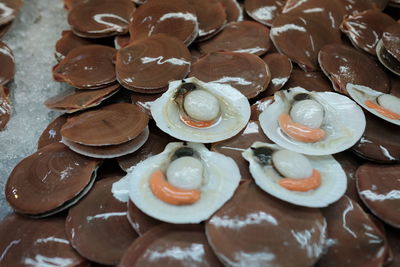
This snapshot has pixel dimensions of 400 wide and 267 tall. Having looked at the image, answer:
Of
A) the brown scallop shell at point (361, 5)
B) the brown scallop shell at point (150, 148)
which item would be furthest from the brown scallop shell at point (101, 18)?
the brown scallop shell at point (361, 5)

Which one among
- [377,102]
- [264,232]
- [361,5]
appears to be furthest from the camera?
[361,5]

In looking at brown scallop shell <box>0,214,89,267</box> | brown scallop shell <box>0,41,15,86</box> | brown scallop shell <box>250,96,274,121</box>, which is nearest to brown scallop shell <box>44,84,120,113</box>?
brown scallop shell <box>0,41,15,86</box>

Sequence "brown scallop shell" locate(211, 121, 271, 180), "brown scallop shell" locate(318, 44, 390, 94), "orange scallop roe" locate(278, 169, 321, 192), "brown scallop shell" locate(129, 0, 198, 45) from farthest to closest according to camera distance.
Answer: "brown scallop shell" locate(129, 0, 198, 45) < "brown scallop shell" locate(318, 44, 390, 94) < "brown scallop shell" locate(211, 121, 271, 180) < "orange scallop roe" locate(278, 169, 321, 192)

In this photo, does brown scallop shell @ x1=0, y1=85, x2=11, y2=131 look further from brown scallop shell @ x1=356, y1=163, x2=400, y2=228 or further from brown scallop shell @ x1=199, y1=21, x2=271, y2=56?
brown scallop shell @ x1=356, y1=163, x2=400, y2=228

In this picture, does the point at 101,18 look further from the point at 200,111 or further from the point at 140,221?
the point at 140,221

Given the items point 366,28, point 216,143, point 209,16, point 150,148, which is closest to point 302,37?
point 366,28

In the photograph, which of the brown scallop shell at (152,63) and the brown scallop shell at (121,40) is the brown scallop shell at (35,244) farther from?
the brown scallop shell at (121,40)
